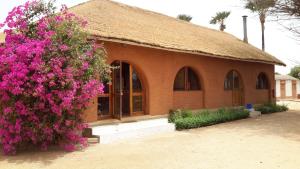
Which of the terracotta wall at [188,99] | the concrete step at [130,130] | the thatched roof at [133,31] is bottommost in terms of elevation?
the concrete step at [130,130]

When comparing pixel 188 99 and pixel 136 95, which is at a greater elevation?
pixel 136 95

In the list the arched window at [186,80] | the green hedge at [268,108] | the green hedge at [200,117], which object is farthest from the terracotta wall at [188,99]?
the green hedge at [268,108]

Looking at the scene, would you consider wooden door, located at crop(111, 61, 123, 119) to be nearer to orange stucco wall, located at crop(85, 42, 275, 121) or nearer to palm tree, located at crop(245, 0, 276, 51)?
orange stucco wall, located at crop(85, 42, 275, 121)

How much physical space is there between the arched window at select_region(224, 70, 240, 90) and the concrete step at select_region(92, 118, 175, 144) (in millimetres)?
6228

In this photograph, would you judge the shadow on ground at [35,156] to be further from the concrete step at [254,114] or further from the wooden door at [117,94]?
the concrete step at [254,114]

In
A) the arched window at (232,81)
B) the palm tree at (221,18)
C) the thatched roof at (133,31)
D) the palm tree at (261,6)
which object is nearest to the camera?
the thatched roof at (133,31)

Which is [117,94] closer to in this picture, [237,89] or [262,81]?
[237,89]

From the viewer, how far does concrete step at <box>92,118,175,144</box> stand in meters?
8.77

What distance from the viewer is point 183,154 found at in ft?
23.4

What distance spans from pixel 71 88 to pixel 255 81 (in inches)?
530

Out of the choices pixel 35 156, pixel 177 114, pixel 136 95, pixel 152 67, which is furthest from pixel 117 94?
pixel 35 156

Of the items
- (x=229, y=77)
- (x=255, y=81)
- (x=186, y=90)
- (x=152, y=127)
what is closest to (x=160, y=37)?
(x=186, y=90)

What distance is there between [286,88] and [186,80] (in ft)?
91.1

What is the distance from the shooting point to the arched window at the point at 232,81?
16.4m
